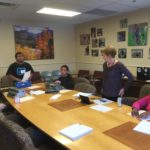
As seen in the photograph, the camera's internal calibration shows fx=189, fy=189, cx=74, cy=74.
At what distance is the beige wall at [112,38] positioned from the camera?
489 cm

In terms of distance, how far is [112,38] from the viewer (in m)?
5.75

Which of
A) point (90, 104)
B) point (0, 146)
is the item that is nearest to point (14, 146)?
point (0, 146)

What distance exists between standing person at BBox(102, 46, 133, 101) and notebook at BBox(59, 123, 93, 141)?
1.31 m

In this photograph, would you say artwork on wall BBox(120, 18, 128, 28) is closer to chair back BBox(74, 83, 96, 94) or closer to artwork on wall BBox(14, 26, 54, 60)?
artwork on wall BBox(14, 26, 54, 60)

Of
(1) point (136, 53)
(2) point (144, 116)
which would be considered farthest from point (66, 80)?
(1) point (136, 53)

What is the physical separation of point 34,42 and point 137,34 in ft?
10.9

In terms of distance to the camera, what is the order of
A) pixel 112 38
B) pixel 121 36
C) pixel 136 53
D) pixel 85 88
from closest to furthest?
pixel 85 88 → pixel 136 53 → pixel 121 36 → pixel 112 38

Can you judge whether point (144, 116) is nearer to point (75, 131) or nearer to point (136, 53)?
point (75, 131)

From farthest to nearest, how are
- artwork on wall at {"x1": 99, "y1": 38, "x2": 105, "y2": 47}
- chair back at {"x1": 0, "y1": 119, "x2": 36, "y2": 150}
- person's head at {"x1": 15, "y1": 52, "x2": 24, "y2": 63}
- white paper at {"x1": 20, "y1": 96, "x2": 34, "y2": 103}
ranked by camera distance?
artwork on wall at {"x1": 99, "y1": 38, "x2": 105, "y2": 47} → person's head at {"x1": 15, "y1": 52, "x2": 24, "y2": 63} → white paper at {"x1": 20, "y1": 96, "x2": 34, "y2": 103} → chair back at {"x1": 0, "y1": 119, "x2": 36, "y2": 150}

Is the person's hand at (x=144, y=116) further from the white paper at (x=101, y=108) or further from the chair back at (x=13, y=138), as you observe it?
the chair back at (x=13, y=138)

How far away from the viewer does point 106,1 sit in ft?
12.8

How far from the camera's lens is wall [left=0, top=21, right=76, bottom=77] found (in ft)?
19.4

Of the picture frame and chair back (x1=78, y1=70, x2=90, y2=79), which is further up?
the picture frame

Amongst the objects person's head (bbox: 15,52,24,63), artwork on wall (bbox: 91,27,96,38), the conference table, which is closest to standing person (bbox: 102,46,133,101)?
the conference table
